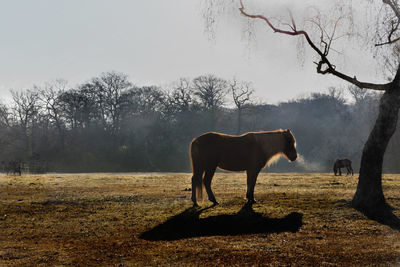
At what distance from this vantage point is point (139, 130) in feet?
160

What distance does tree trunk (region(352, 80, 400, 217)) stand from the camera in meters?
10.2

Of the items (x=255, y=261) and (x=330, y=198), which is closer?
(x=255, y=261)

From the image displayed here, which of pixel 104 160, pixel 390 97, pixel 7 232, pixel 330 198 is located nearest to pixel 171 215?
pixel 7 232

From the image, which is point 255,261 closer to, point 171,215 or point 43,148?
point 171,215

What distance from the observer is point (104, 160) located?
4519cm

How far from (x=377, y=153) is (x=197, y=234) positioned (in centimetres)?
628

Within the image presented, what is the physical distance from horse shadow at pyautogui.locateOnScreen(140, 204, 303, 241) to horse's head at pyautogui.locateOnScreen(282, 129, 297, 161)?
8.38ft

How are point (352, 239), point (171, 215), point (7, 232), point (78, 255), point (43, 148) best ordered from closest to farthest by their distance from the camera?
1. point (78, 255)
2. point (352, 239)
3. point (7, 232)
4. point (171, 215)
5. point (43, 148)

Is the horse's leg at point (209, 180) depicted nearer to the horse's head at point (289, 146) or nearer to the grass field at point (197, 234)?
the grass field at point (197, 234)

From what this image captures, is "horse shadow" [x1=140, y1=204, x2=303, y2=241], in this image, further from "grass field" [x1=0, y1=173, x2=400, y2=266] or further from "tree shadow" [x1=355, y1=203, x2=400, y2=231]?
"tree shadow" [x1=355, y1=203, x2=400, y2=231]

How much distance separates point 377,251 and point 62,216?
322 inches

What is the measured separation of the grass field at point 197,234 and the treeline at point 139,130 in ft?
97.1

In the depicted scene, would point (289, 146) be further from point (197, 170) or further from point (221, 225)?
point (221, 225)

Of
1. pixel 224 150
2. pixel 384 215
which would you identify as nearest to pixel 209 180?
pixel 224 150
